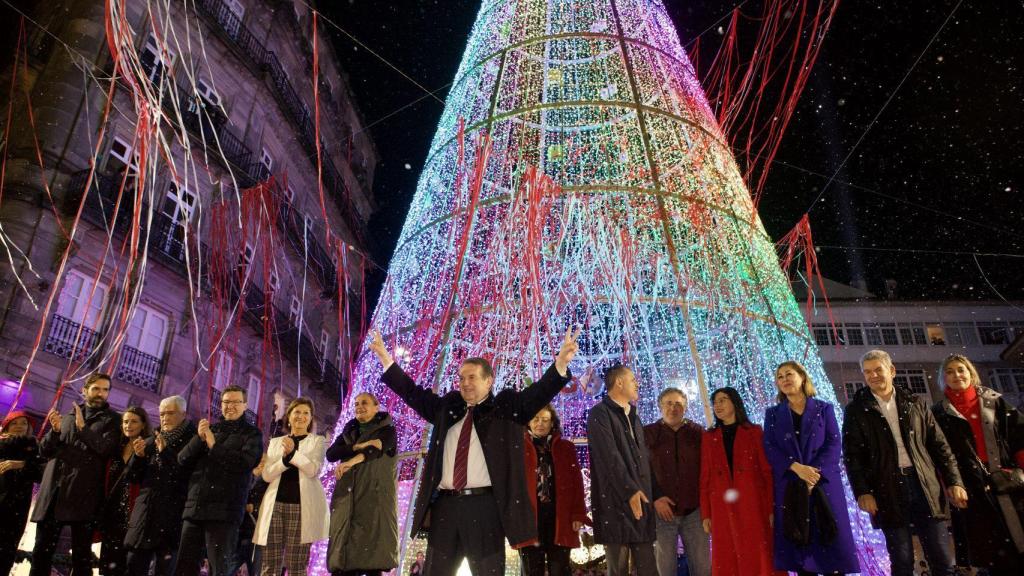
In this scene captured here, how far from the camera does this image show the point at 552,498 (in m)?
4.16

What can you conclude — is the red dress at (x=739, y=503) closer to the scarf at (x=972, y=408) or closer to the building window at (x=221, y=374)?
the scarf at (x=972, y=408)

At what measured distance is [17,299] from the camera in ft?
31.4

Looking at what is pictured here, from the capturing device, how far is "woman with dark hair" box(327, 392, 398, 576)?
3.69m

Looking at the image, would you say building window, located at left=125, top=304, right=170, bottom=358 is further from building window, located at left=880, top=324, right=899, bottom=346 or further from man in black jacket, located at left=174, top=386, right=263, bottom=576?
building window, located at left=880, top=324, right=899, bottom=346

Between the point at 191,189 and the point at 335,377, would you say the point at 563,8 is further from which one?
the point at 335,377

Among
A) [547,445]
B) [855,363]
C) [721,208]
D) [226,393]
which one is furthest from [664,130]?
[855,363]

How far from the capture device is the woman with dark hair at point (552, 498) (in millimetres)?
4016

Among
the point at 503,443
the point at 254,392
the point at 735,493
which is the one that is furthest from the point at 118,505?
the point at 254,392

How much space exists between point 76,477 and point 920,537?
16.4 ft

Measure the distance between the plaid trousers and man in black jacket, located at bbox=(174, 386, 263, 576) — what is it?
0.85ft

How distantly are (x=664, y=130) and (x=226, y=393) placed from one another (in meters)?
4.82

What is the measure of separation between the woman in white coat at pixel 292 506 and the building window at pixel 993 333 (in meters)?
30.3

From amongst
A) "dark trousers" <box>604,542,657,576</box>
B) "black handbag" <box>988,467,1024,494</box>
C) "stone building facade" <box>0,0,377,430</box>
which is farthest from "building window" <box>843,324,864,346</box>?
"dark trousers" <box>604,542,657,576</box>

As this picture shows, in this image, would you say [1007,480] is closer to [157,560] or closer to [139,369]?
[157,560]
